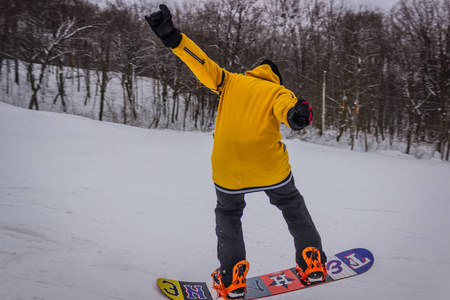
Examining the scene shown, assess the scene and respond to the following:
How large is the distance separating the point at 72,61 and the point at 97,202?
1070 inches

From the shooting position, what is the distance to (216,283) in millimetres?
2205

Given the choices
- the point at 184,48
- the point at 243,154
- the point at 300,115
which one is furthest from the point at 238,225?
the point at 184,48

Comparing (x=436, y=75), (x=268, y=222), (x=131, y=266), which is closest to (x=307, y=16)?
(x=436, y=75)

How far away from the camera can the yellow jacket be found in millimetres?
1840

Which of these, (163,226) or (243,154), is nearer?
(243,154)

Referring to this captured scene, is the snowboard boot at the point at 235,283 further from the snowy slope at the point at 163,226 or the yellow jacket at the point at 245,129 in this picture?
the yellow jacket at the point at 245,129

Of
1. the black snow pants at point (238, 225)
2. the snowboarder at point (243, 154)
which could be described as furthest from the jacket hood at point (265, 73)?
the black snow pants at point (238, 225)

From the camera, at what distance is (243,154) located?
188 centimetres

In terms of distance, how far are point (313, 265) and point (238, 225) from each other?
2.13 ft

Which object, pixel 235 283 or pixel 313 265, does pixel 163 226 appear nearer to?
pixel 235 283

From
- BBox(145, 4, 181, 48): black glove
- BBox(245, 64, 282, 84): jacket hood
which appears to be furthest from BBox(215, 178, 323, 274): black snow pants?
BBox(145, 4, 181, 48): black glove

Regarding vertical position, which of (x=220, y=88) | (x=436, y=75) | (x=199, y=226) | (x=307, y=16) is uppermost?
(x=307, y=16)

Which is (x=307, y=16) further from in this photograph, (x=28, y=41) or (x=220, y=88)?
(x=220, y=88)

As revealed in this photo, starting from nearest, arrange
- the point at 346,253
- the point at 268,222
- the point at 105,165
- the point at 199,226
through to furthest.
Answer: the point at 346,253
the point at 199,226
the point at 268,222
the point at 105,165
